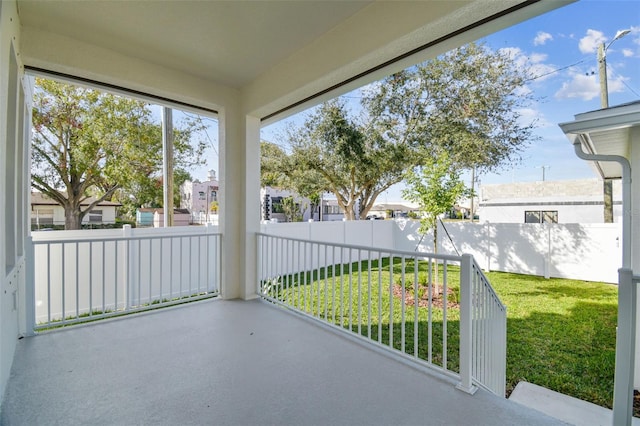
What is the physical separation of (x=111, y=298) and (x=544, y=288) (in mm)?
7604

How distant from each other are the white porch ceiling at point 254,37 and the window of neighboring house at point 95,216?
4016 mm

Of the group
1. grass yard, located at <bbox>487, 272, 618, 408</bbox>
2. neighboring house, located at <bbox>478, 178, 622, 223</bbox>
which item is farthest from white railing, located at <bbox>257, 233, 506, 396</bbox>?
neighboring house, located at <bbox>478, 178, 622, 223</bbox>

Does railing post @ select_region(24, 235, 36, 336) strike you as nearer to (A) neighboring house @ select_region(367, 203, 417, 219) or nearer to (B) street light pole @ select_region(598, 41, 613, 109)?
(B) street light pole @ select_region(598, 41, 613, 109)

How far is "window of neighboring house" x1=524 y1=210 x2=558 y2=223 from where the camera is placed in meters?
9.07

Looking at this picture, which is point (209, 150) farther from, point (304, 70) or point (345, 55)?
point (345, 55)

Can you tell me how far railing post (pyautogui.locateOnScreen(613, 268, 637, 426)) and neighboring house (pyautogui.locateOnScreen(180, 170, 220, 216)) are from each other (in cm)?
738

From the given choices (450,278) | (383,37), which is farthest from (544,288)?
(383,37)

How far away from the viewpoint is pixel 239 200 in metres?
3.87

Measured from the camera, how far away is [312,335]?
2740 mm

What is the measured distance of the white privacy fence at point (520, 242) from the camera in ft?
19.7

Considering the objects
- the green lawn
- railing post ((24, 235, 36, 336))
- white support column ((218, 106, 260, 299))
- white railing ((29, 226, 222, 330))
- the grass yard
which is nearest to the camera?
railing post ((24, 235, 36, 336))

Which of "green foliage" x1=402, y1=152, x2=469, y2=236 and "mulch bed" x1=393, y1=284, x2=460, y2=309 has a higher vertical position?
"green foliage" x1=402, y1=152, x2=469, y2=236

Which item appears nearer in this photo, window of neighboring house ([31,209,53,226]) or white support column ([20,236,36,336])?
white support column ([20,236,36,336])

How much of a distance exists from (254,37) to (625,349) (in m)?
3.23
